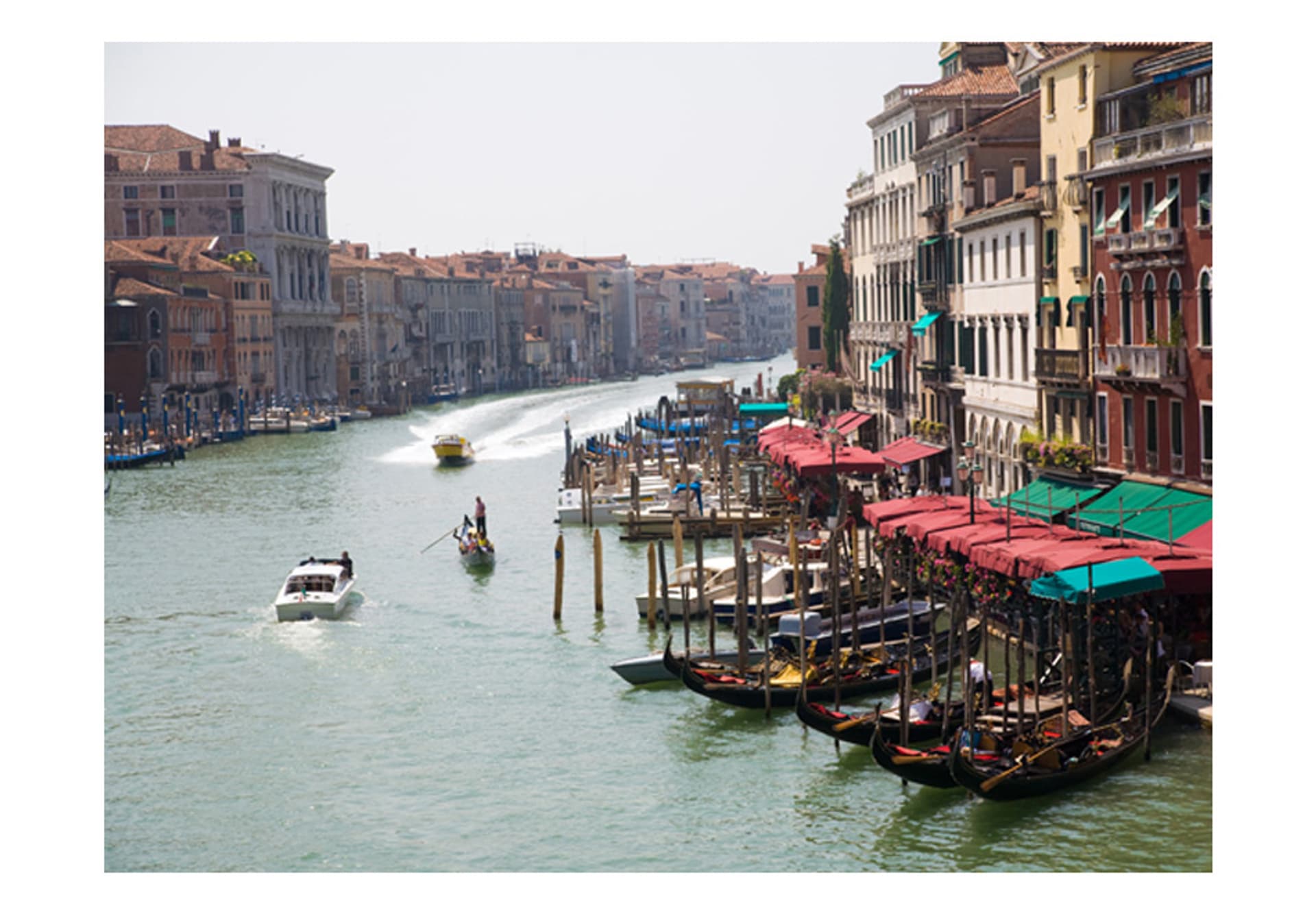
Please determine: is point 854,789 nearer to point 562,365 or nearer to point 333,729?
point 333,729

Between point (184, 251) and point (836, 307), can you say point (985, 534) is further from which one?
point (184, 251)

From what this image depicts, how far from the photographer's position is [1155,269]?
1462 cm

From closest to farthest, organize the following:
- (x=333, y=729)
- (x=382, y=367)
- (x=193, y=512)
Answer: (x=333, y=729) < (x=193, y=512) < (x=382, y=367)

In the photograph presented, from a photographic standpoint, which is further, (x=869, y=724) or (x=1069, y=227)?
(x=1069, y=227)

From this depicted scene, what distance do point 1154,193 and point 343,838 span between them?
7.62m

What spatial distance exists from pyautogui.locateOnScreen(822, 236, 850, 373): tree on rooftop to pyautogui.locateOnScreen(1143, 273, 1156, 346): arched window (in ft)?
64.8

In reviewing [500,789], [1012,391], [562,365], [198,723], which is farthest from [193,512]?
[562,365]

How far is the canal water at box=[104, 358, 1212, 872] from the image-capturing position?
9.99m

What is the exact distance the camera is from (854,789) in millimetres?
10891

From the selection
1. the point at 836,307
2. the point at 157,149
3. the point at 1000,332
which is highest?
the point at 157,149

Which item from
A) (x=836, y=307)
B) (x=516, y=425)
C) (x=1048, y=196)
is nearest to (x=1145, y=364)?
(x=1048, y=196)

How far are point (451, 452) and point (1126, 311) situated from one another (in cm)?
2141

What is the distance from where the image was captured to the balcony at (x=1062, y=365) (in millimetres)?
16234
